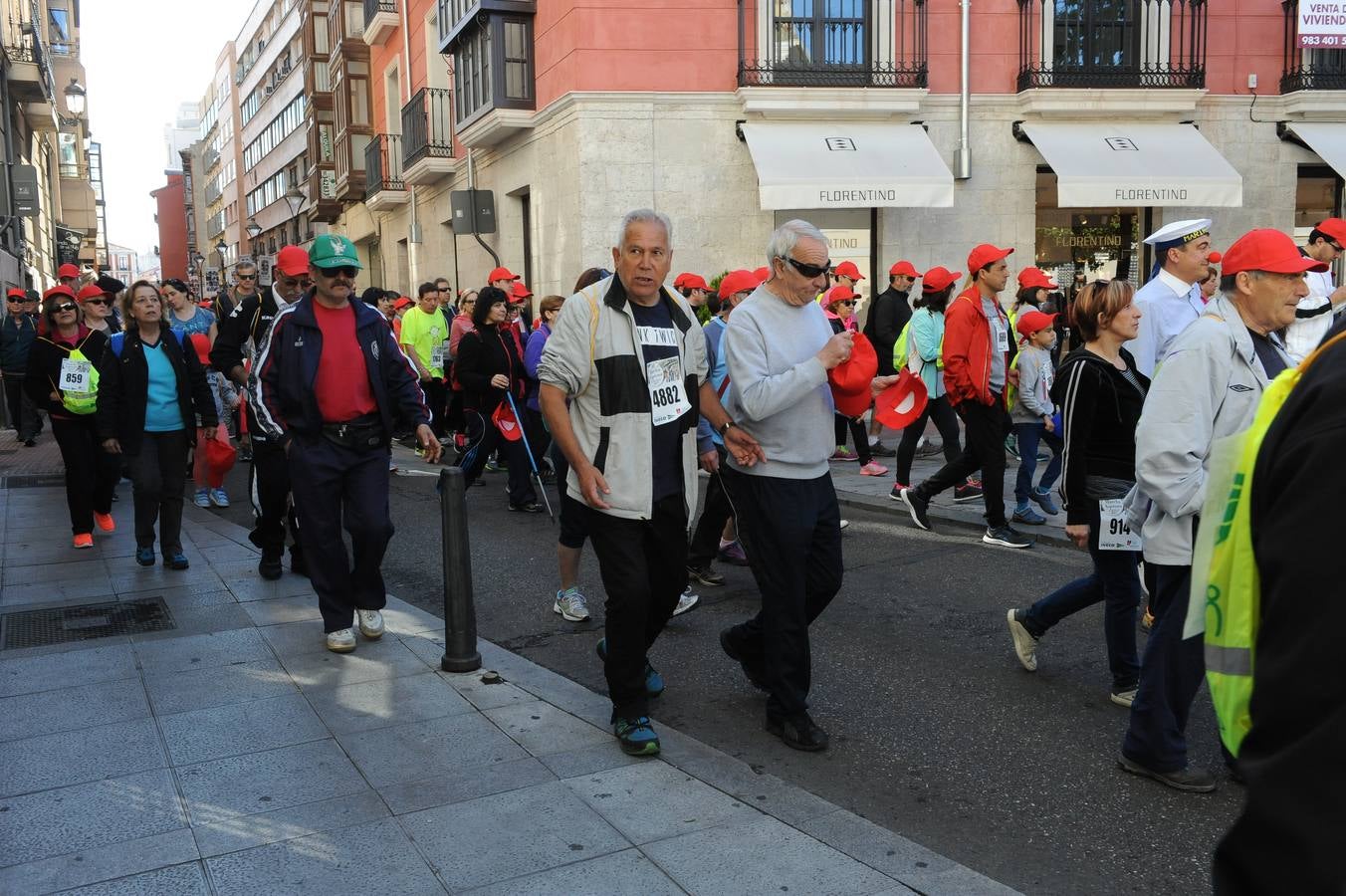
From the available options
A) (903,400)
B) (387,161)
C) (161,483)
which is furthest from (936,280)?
(387,161)

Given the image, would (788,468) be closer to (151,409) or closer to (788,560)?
(788,560)

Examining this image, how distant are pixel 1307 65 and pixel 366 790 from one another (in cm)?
1910

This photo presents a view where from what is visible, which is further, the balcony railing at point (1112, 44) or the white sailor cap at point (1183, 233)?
the balcony railing at point (1112, 44)

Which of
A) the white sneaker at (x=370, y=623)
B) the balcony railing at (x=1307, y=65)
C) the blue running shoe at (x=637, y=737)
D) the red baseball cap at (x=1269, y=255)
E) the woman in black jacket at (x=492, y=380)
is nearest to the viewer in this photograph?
the red baseball cap at (x=1269, y=255)

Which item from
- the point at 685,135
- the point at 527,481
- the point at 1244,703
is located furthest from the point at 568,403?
the point at 685,135

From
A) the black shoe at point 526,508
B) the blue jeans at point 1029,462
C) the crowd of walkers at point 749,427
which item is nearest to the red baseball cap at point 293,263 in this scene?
the crowd of walkers at point 749,427

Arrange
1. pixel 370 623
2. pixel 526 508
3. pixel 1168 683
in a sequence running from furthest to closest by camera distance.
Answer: pixel 526 508
pixel 370 623
pixel 1168 683

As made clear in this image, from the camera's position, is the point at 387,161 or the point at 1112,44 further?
the point at 387,161

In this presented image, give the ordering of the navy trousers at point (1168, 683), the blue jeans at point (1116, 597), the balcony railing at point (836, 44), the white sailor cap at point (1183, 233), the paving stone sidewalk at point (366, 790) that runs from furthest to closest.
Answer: the balcony railing at point (836, 44) < the white sailor cap at point (1183, 233) < the blue jeans at point (1116, 597) < the navy trousers at point (1168, 683) < the paving stone sidewalk at point (366, 790)

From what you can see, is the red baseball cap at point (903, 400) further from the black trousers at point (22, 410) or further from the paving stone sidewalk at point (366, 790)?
the black trousers at point (22, 410)

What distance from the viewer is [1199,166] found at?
17.1 metres

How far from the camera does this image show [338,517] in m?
5.57

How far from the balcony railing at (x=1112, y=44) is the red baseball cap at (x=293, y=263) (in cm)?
1370

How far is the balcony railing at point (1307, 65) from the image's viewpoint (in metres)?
17.7
